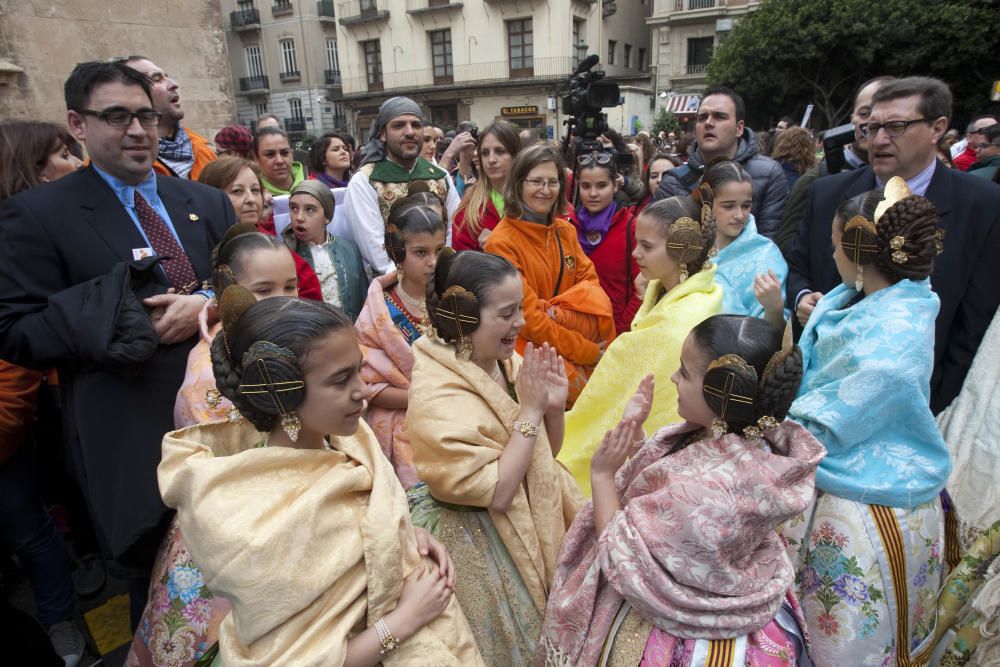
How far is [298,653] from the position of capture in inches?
50.1

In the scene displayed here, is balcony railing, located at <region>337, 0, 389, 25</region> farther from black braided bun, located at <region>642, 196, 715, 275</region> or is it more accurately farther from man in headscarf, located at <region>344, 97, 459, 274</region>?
black braided bun, located at <region>642, 196, 715, 275</region>

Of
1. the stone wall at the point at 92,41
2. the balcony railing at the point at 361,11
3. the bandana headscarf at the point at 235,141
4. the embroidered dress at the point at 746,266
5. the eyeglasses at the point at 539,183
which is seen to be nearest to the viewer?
the embroidered dress at the point at 746,266

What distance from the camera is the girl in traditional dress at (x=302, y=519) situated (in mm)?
1267

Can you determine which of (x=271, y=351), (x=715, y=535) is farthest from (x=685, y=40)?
(x=271, y=351)

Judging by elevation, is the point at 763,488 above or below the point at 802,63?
below

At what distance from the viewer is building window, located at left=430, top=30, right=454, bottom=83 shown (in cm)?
3150

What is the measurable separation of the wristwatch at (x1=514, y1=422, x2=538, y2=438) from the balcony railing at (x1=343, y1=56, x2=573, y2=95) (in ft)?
A: 97.7

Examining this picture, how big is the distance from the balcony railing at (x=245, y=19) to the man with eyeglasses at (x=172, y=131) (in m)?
37.6

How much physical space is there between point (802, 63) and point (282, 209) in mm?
24626

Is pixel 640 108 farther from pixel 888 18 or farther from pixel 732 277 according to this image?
pixel 732 277

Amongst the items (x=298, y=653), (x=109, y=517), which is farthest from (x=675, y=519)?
(x=109, y=517)

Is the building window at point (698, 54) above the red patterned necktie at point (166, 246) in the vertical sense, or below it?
above

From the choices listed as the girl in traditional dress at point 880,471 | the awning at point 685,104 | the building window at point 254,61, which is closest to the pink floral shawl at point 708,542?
the girl in traditional dress at point 880,471

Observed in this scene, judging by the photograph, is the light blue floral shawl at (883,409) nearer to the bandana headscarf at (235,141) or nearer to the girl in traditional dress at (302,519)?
the girl in traditional dress at (302,519)
